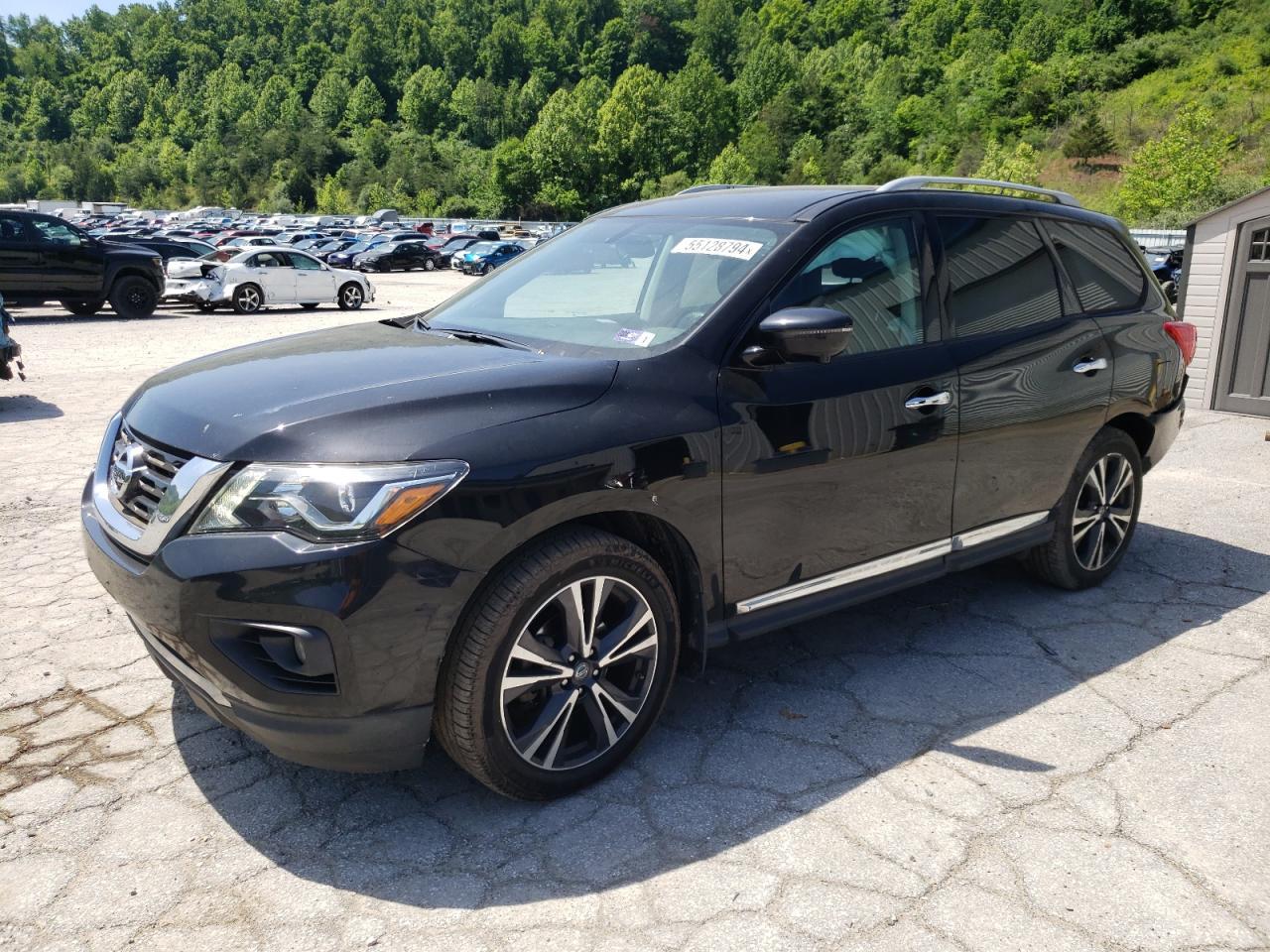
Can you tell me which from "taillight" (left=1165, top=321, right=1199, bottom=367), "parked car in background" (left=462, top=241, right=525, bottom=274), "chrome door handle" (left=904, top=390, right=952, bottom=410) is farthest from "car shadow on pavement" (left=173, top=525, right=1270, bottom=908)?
"parked car in background" (left=462, top=241, right=525, bottom=274)

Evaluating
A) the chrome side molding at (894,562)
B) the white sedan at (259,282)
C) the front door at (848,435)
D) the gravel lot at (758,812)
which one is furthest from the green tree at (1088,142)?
the front door at (848,435)

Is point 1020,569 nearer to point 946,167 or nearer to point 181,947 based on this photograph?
point 181,947

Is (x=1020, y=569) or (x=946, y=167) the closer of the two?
(x=1020, y=569)

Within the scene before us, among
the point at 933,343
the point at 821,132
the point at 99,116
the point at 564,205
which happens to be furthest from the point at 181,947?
the point at 99,116

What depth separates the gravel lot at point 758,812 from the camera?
244cm

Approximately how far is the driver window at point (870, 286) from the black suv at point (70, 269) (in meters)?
16.5

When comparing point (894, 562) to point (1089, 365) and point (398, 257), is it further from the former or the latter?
point (398, 257)

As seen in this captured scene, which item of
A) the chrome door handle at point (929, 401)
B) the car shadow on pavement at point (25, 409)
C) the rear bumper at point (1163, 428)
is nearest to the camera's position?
the chrome door handle at point (929, 401)

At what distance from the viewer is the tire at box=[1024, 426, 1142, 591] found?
441cm

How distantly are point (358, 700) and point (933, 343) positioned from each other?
2.36 m

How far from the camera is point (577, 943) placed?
236 centimetres

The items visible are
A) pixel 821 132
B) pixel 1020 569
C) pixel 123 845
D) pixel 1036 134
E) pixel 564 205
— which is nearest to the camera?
pixel 123 845

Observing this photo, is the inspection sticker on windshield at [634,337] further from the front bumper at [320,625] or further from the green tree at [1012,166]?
the green tree at [1012,166]

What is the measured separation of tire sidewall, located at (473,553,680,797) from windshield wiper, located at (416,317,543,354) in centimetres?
80
